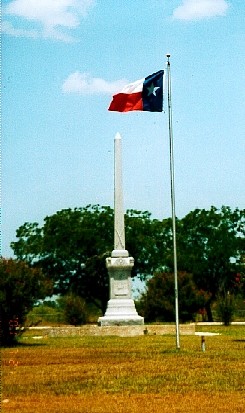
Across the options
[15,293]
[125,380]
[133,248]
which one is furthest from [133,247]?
[125,380]

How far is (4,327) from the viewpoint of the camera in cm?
2923

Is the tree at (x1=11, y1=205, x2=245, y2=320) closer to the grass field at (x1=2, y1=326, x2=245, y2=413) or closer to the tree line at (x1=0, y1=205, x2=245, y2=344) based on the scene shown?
the tree line at (x1=0, y1=205, x2=245, y2=344)

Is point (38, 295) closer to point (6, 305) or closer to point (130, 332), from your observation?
point (6, 305)

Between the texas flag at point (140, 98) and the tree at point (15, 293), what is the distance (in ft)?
24.0

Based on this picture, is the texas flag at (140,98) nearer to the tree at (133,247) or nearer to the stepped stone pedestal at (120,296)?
the stepped stone pedestal at (120,296)

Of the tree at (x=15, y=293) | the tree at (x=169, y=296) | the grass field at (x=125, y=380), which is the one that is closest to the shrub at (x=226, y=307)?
the tree at (x=169, y=296)

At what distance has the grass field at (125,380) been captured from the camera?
41.7 ft

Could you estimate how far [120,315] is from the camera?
130 ft

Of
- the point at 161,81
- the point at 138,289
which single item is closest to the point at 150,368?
the point at 161,81

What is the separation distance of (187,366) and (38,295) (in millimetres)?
12181

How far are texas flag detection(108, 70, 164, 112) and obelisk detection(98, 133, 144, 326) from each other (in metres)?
13.0

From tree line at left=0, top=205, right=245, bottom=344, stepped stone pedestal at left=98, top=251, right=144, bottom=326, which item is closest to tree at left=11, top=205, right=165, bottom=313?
tree line at left=0, top=205, right=245, bottom=344

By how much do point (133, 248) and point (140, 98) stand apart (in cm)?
4121

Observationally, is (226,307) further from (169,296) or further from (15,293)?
(15,293)
